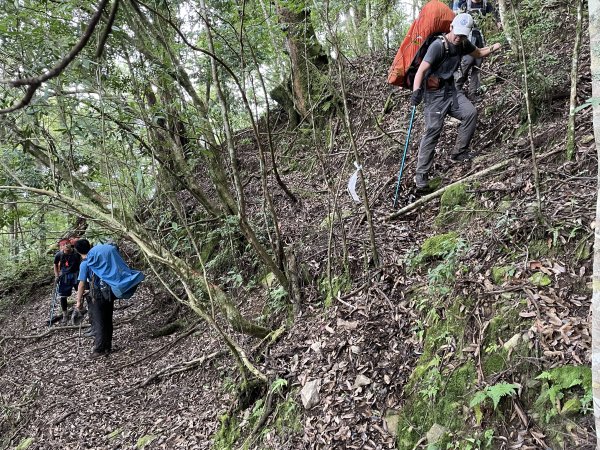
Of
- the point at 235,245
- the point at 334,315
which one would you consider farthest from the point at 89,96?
the point at 334,315

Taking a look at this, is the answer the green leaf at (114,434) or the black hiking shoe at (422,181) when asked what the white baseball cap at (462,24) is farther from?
the green leaf at (114,434)

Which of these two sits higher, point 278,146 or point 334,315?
point 278,146

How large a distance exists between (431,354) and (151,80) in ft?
15.6

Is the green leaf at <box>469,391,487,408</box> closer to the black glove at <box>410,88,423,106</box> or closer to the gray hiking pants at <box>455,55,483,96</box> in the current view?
the black glove at <box>410,88,423,106</box>

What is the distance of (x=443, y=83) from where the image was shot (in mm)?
5277

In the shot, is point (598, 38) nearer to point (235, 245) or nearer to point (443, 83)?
point (443, 83)

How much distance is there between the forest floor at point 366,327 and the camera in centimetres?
329

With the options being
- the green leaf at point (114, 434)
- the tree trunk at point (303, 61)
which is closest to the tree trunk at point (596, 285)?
the green leaf at point (114, 434)

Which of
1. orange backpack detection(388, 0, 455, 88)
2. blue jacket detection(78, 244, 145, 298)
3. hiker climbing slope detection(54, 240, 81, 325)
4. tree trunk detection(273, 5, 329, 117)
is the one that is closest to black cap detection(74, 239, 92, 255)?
blue jacket detection(78, 244, 145, 298)

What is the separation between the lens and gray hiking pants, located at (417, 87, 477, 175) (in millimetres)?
5297

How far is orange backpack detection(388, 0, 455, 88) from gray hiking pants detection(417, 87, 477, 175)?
424mm

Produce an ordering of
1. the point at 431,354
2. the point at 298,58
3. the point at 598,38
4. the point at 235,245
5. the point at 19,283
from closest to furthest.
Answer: the point at 598,38
the point at 431,354
the point at 235,245
the point at 298,58
the point at 19,283

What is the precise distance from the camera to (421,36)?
531 centimetres

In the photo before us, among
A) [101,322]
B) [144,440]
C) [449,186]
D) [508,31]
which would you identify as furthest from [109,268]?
[508,31]
